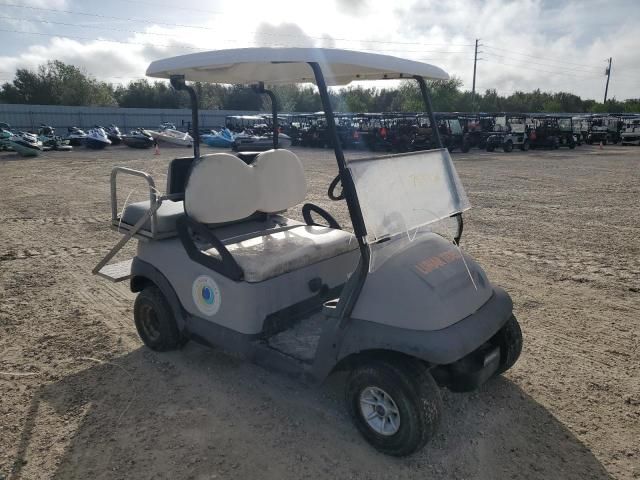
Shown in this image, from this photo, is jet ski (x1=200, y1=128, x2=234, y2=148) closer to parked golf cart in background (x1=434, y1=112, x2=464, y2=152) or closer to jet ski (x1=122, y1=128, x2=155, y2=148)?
jet ski (x1=122, y1=128, x2=155, y2=148)

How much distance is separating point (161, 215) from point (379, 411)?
78.8 inches

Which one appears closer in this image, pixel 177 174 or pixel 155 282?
pixel 155 282

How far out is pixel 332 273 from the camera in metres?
3.33

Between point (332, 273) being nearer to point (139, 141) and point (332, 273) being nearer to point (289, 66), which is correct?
point (289, 66)

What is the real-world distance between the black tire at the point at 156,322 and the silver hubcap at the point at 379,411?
1.54 meters

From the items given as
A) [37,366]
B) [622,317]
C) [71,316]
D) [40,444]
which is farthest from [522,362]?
[71,316]

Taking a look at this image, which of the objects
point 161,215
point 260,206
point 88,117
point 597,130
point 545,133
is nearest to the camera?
point 161,215

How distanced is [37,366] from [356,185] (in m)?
2.59

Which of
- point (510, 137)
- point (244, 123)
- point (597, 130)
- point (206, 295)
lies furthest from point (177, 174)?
point (244, 123)

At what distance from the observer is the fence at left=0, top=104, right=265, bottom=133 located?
34.7 m

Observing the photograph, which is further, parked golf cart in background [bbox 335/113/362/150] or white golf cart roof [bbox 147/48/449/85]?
parked golf cart in background [bbox 335/113/362/150]

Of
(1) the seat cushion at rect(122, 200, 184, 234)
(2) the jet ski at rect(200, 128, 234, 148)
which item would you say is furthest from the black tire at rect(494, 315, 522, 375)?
(2) the jet ski at rect(200, 128, 234, 148)

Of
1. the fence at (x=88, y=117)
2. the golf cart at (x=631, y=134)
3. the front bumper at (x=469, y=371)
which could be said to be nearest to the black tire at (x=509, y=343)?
the front bumper at (x=469, y=371)

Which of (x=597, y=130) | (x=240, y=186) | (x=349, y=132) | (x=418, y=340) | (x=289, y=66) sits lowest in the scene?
(x=597, y=130)
